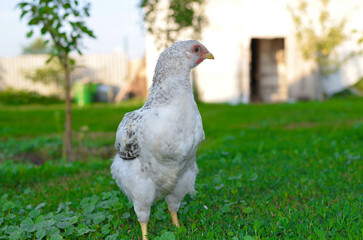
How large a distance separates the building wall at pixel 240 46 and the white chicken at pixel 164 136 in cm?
A: 1247

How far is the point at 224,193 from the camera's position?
3.45 metres

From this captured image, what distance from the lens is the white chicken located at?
90.8 inches

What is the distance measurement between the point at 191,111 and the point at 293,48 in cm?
1418

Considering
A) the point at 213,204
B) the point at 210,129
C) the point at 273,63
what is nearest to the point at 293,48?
the point at 273,63

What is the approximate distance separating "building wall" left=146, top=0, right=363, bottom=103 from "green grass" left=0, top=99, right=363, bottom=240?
8.87 metres

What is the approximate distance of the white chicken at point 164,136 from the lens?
2307mm

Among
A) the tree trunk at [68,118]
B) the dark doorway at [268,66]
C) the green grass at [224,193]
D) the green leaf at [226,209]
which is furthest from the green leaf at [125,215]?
the dark doorway at [268,66]

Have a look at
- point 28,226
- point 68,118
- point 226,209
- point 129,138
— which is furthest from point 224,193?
point 68,118

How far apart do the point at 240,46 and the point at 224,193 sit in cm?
A: 1274

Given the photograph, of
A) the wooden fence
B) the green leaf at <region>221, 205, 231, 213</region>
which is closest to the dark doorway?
the wooden fence

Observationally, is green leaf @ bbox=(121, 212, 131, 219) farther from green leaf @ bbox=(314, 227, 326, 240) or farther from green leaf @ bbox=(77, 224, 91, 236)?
green leaf @ bbox=(314, 227, 326, 240)

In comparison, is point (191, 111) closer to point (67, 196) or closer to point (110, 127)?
point (67, 196)

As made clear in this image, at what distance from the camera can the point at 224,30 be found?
15297 millimetres

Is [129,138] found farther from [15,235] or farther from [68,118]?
[68,118]
